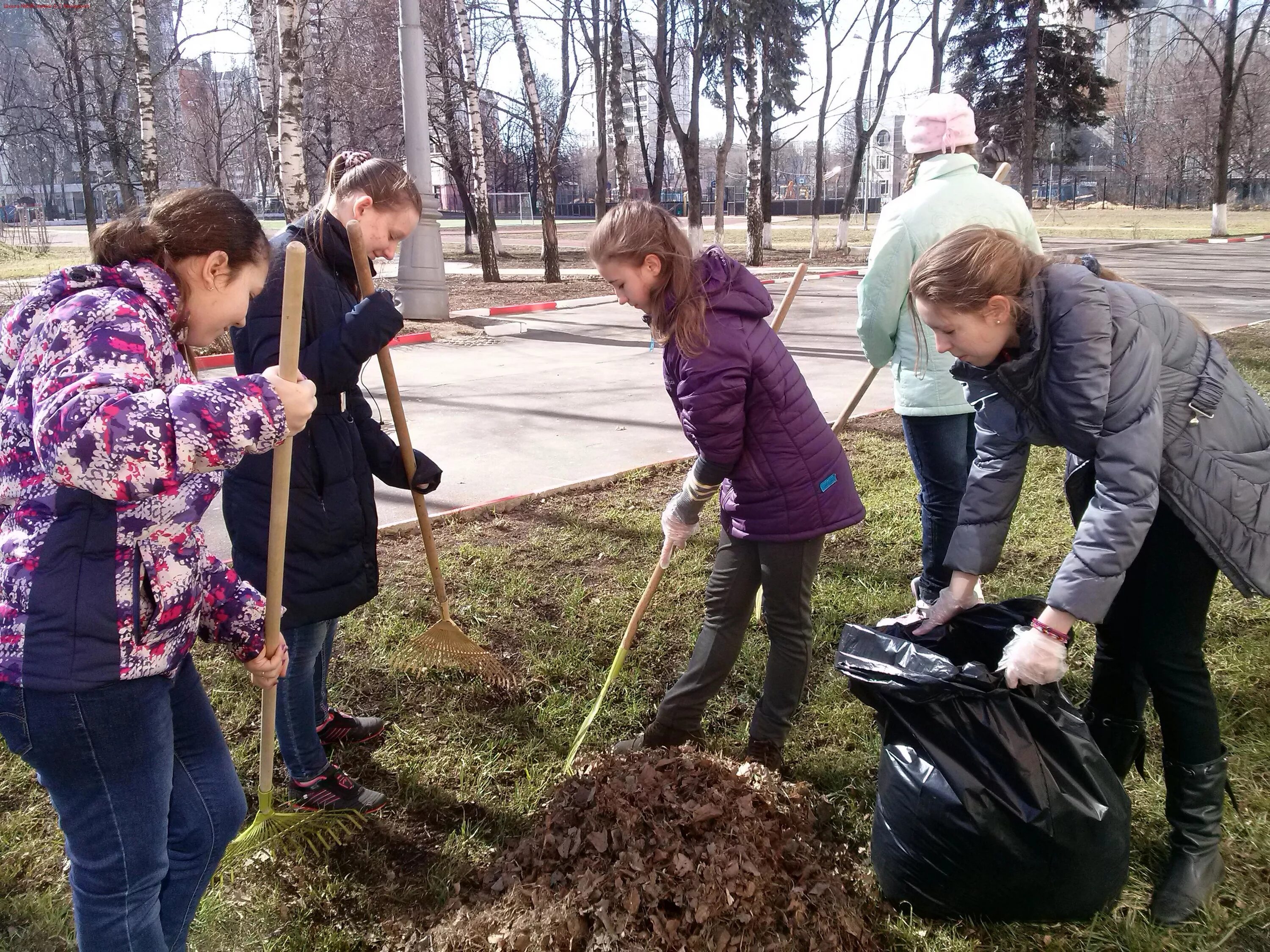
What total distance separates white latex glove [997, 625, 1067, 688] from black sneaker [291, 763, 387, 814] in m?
1.76

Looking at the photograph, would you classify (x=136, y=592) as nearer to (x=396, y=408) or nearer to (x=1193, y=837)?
(x=396, y=408)

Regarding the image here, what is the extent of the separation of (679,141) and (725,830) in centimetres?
2262

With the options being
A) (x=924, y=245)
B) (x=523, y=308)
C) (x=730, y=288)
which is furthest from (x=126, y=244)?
(x=523, y=308)

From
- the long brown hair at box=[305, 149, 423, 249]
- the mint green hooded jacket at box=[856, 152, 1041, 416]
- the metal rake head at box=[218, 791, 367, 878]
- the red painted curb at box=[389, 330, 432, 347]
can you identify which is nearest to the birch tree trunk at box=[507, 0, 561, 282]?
the red painted curb at box=[389, 330, 432, 347]

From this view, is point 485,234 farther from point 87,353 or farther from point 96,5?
point 87,353

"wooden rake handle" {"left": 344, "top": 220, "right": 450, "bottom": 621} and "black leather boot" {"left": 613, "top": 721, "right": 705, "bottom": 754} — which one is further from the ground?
"wooden rake handle" {"left": 344, "top": 220, "right": 450, "bottom": 621}

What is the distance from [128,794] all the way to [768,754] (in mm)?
1701

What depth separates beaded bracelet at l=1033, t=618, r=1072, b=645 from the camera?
196 cm

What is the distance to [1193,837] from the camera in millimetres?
2188

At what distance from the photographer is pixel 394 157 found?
92.9 ft

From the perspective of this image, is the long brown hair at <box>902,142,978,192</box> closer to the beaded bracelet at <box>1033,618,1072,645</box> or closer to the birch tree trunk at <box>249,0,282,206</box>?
the beaded bracelet at <box>1033,618,1072,645</box>

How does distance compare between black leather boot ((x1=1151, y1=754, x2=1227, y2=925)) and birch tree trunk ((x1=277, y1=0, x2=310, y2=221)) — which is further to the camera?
birch tree trunk ((x1=277, y1=0, x2=310, y2=221))

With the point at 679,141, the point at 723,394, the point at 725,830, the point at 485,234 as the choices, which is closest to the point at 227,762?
the point at 725,830

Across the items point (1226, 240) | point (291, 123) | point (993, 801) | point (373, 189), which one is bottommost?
point (993, 801)
